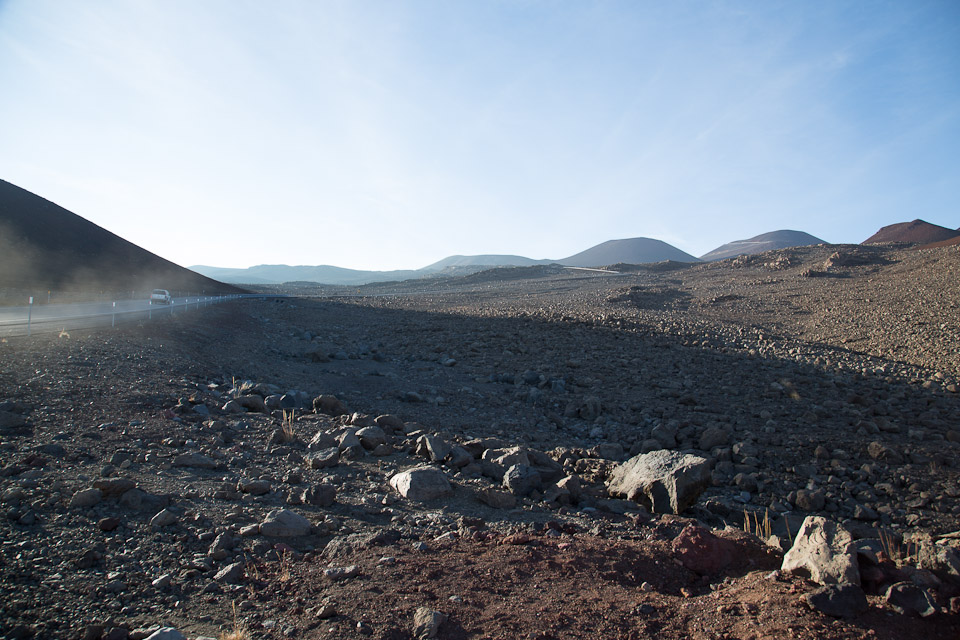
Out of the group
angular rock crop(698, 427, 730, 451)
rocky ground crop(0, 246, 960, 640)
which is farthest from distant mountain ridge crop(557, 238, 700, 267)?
angular rock crop(698, 427, 730, 451)

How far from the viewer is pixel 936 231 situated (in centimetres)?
4809

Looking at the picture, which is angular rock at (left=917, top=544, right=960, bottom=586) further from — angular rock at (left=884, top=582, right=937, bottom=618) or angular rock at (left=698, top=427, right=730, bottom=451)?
angular rock at (left=698, top=427, right=730, bottom=451)

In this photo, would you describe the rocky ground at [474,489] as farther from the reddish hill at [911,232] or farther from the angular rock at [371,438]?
the reddish hill at [911,232]

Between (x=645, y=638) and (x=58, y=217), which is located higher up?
(x=58, y=217)

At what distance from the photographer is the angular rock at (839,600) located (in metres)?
2.77

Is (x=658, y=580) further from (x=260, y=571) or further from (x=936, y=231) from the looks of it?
(x=936, y=231)

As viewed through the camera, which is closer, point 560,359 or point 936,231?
point 560,359

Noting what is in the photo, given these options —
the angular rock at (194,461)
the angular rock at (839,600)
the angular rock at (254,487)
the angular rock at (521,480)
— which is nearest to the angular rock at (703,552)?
the angular rock at (839,600)

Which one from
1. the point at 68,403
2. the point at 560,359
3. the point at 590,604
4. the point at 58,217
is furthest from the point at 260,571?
the point at 58,217

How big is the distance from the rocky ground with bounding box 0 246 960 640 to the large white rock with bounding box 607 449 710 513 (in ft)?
0.34

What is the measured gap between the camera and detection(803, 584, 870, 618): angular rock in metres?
2.77

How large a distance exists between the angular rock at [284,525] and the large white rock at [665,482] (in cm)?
320

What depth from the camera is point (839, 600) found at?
281cm

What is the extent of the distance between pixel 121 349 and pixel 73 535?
8.77m
